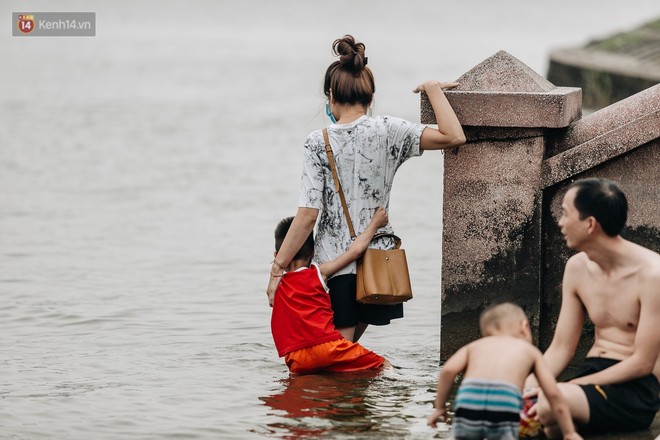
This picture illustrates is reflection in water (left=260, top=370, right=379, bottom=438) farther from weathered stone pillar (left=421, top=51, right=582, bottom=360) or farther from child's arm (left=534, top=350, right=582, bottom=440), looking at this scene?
child's arm (left=534, top=350, right=582, bottom=440)

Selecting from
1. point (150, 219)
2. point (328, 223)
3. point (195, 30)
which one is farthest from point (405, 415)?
point (195, 30)

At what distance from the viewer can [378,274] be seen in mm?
6270

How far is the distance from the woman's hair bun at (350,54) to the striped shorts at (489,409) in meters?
1.95

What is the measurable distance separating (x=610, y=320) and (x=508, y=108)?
1.43 metres

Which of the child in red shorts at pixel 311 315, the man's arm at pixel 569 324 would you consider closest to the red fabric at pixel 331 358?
the child in red shorts at pixel 311 315

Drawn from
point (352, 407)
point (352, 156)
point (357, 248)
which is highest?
point (352, 156)

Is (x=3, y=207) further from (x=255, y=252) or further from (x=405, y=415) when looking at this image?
(x=405, y=415)

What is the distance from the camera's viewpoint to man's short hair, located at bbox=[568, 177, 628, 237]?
16.8 feet

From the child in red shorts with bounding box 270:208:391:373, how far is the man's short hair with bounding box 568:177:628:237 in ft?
4.58

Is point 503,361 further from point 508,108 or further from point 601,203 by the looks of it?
point 508,108

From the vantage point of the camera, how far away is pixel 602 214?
5.14 metres

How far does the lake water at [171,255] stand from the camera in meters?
6.28

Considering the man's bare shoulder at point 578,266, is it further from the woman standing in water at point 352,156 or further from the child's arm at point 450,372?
the woman standing in water at point 352,156

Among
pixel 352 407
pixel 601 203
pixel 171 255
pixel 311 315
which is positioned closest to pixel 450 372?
pixel 601 203
